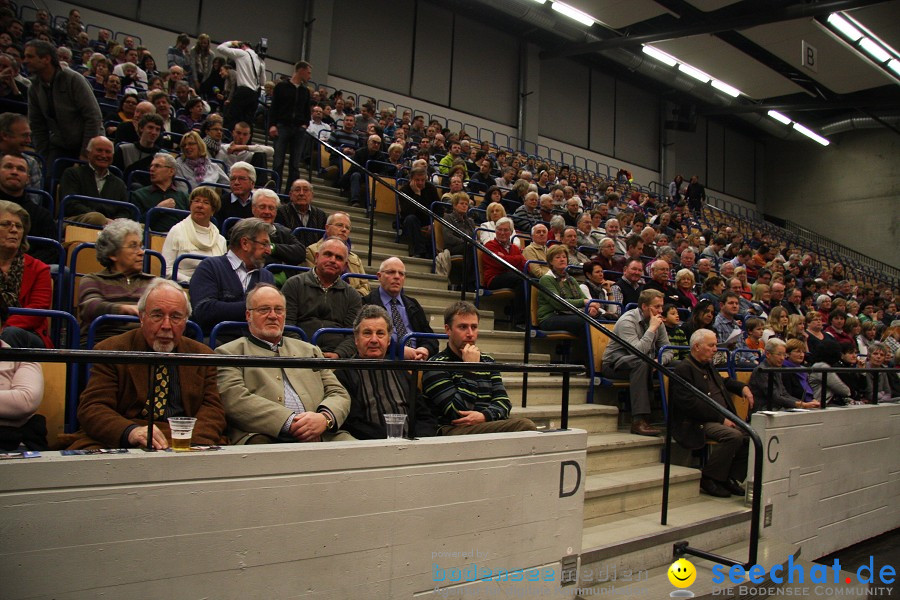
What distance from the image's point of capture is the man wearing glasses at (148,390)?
2105mm

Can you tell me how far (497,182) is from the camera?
1001 cm

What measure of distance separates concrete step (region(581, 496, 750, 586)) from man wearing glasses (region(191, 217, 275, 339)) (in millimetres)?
2140

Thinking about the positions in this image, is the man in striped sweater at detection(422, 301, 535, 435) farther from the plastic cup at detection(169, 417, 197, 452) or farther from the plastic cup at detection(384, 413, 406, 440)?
the plastic cup at detection(169, 417, 197, 452)

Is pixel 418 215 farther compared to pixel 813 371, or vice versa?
pixel 418 215

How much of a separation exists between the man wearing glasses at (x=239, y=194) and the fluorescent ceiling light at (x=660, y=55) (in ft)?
43.5

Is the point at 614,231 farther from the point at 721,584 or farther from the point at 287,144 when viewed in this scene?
the point at 721,584

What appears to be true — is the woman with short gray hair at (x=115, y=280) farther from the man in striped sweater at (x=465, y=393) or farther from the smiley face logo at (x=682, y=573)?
the smiley face logo at (x=682, y=573)

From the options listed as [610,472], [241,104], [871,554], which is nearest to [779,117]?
[241,104]

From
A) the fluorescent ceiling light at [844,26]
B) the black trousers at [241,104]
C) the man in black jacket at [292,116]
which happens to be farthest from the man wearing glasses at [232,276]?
the fluorescent ceiling light at [844,26]

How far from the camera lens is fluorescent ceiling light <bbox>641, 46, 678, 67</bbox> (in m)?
15.4

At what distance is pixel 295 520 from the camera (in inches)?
79.8

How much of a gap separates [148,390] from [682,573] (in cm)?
266

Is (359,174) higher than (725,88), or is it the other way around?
(725,88)

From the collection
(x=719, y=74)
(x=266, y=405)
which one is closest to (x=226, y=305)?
(x=266, y=405)
